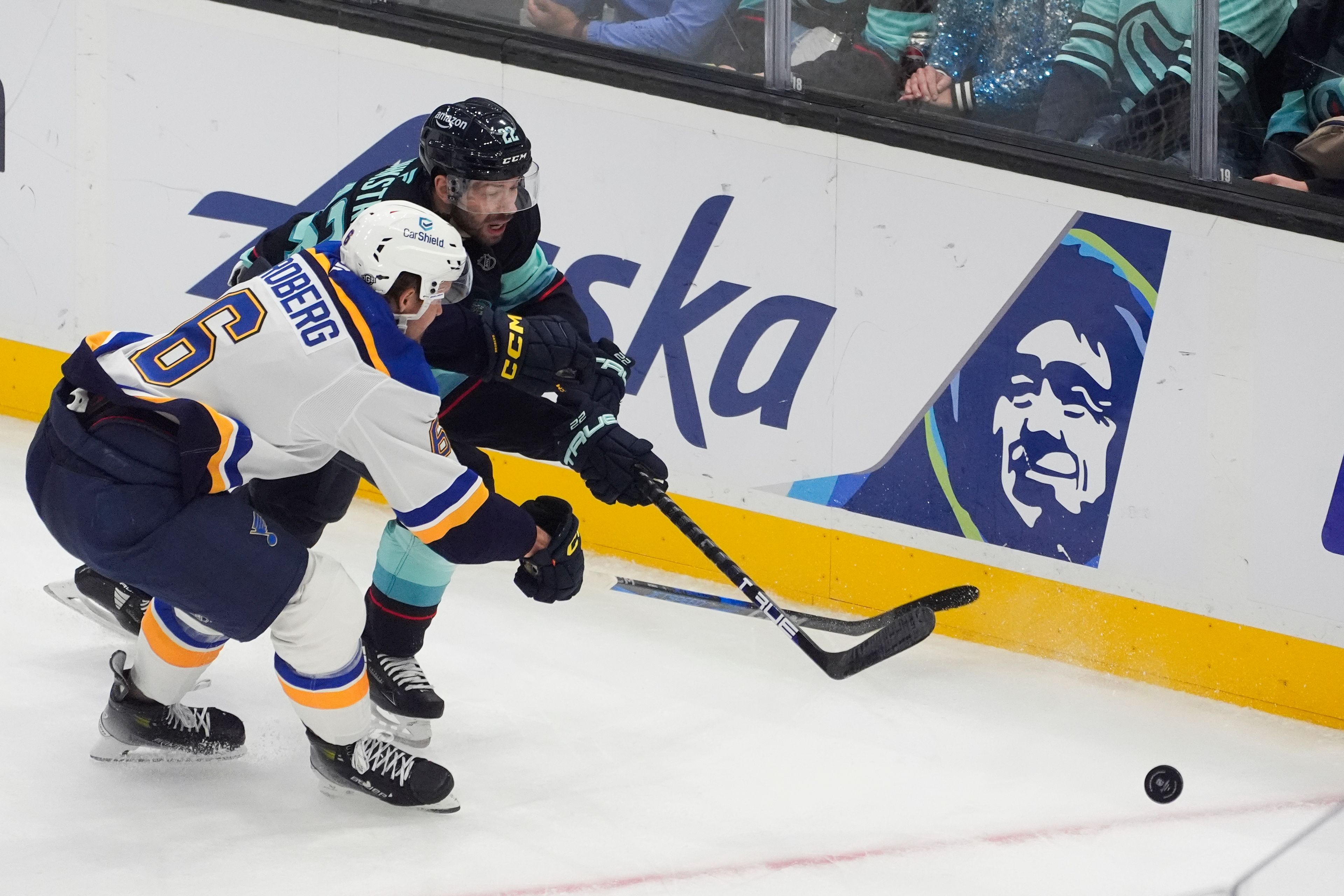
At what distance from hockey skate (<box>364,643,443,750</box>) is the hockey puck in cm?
132

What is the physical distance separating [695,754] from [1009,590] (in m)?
0.94

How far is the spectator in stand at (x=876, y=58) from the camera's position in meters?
3.65

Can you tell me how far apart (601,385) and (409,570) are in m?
0.51

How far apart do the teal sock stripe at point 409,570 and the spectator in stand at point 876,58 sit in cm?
146

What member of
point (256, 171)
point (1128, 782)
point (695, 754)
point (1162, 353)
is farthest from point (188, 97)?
point (1128, 782)

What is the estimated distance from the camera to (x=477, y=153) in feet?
9.32

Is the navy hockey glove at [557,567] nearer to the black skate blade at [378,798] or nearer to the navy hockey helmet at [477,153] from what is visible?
the black skate blade at [378,798]

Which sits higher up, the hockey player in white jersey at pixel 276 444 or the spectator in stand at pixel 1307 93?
the spectator in stand at pixel 1307 93

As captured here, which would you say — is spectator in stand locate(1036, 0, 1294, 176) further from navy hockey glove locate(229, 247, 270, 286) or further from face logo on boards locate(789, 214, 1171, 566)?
navy hockey glove locate(229, 247, 270, 286)

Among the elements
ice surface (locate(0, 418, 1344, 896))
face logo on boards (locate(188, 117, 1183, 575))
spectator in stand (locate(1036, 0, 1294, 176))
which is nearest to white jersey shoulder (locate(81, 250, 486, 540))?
ice surface (locate(0, 418, 1344, 896))

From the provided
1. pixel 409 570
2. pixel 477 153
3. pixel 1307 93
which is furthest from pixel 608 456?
pixel 1307 93

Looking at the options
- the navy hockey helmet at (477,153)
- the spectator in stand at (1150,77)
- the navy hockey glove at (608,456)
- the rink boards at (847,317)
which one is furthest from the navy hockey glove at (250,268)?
the spectator in stand at (1150,77)

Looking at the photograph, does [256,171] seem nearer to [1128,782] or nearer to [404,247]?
[404,247]

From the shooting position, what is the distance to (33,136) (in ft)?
14.2
